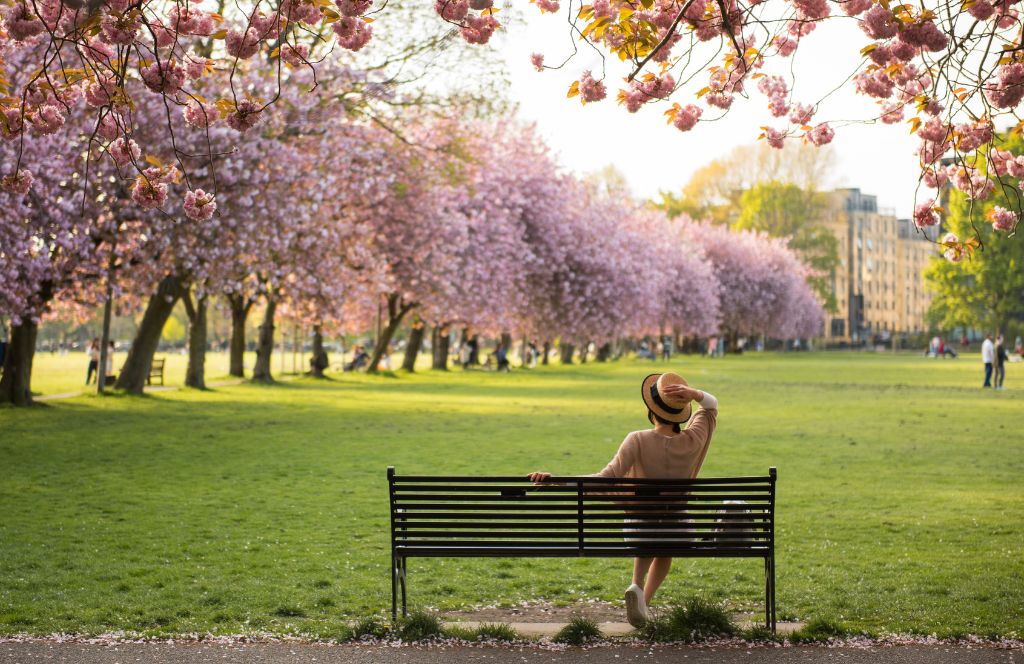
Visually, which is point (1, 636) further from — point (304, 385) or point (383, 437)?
point (304, 385)

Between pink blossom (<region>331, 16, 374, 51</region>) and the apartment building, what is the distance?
13369 cm

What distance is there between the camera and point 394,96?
3131 centimetres

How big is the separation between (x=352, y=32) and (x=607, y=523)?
3.23m

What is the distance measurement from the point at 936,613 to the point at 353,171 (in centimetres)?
2860

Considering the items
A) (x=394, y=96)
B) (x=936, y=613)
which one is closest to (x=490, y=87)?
(x=394, y=96)

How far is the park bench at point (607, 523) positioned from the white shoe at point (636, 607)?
0.21 m

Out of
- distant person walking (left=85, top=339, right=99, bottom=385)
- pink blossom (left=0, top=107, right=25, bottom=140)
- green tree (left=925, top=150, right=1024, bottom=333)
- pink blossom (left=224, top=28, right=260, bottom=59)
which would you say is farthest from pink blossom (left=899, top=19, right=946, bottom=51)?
green tree (left=925, top=150, right=1024, bottom=333)

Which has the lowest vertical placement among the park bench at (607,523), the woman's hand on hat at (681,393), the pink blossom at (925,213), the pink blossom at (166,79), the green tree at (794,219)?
the park bench at (607,523)

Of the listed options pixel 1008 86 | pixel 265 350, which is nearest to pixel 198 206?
pixel 1008 86

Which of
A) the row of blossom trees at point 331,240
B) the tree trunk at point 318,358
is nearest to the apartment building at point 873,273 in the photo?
the row of blossom trees at point 331,240

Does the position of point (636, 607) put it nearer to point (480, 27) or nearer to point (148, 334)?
point (480, 27)

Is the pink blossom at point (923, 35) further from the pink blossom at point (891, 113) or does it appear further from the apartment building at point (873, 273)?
the apartment building at point (873, 273)

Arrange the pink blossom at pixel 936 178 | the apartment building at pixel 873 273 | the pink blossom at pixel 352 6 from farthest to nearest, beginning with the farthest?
the apartment building at pixel 873 273 → the pink blossom at pixel 936 178 → the pink blossom at pixel 352 6

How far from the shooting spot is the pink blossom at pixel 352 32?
23.5 feet
